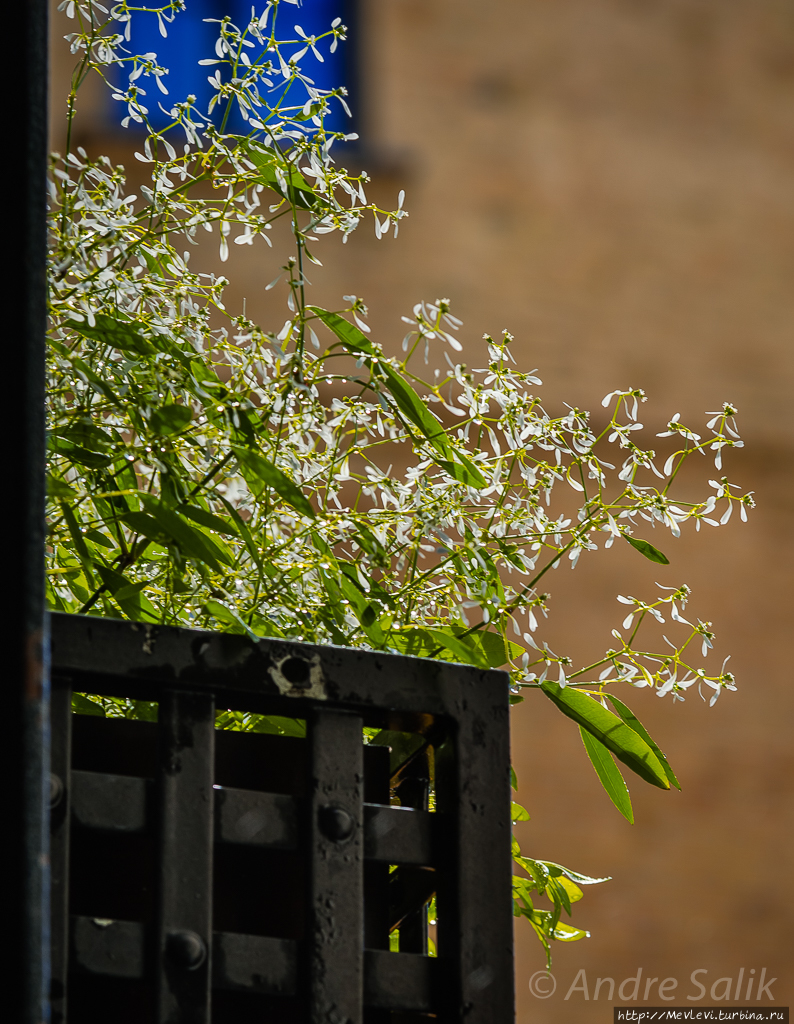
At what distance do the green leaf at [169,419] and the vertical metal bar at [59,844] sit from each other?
0.14 m

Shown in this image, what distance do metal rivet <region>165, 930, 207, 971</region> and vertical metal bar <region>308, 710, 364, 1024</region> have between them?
0.05 metres

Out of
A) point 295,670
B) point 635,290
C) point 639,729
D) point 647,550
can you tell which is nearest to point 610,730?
point 639,729

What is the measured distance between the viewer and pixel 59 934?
505mm

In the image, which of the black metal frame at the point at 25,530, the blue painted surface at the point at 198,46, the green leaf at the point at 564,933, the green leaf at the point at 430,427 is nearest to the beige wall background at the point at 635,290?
the blue painted surface at the point at 198,46

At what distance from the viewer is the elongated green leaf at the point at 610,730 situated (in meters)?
0.69

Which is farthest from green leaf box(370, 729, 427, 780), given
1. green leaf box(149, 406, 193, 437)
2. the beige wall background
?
the beige wall background

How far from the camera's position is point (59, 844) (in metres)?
0.52

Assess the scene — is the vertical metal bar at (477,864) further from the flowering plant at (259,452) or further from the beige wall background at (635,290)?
the beige wall background at (635,290)

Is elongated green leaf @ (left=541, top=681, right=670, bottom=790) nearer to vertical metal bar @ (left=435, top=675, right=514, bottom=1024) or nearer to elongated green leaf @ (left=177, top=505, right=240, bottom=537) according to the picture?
vertical metal bar @ (left=435, top=675, right=514, bottom=1024)

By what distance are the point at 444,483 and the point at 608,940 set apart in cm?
335

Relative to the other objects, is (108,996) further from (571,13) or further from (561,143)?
(571,13)

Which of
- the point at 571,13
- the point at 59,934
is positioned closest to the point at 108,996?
the point at 59,934

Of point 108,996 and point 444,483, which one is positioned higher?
point 444,483

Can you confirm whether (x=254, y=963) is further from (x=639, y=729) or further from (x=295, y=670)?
(x=639, y=729)
